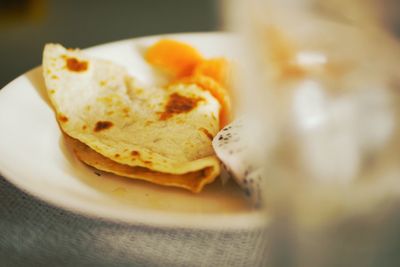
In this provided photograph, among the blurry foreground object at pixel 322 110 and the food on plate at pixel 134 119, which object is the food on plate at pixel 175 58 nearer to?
the food on plate at pixel 134 119

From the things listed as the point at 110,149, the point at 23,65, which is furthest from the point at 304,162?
the point at 23,65

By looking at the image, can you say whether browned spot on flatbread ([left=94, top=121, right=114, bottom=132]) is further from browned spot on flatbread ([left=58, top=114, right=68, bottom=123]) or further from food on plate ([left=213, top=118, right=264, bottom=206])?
food on plate ([left=213, top=118, right=264, bottom=206])

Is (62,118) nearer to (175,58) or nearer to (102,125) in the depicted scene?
(102,125)

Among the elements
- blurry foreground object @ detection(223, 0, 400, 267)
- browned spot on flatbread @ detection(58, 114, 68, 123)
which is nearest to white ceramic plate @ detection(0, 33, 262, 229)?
browned spot on flatbread @ detection(58, 114, 68, 123)

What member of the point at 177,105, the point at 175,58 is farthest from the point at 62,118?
the point at 175,58

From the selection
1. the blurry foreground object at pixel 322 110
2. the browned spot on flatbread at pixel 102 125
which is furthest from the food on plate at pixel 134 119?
the blurry foreground object at pixel 322 110

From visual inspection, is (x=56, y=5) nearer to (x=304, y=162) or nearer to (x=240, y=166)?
(x=240, y=166)
